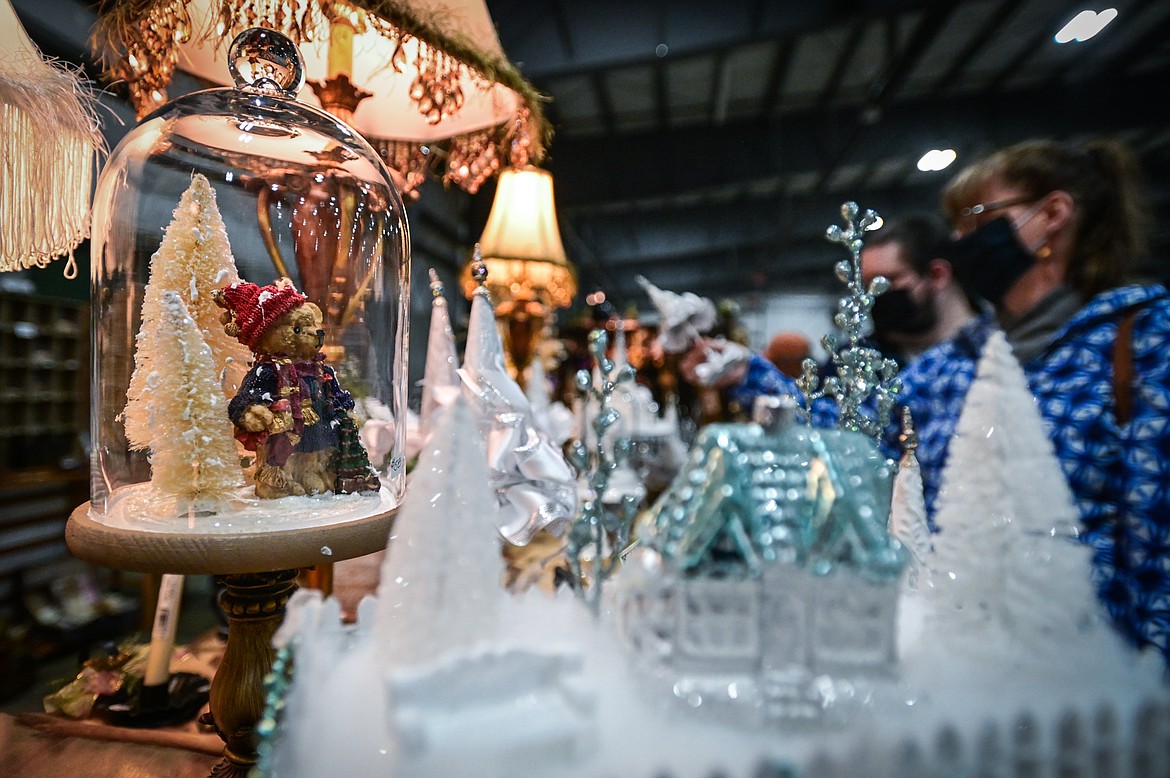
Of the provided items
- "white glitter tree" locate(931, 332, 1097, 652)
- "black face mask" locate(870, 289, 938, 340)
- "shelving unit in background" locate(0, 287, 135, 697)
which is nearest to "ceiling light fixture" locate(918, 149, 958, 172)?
"black face mask" locate(870, 289, 938, 340)

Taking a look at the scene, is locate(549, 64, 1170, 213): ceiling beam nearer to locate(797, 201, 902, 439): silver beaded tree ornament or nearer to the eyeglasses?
the eyeglasses

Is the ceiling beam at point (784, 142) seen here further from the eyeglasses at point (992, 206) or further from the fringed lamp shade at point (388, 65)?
the eyeglasses at point (992, 206)

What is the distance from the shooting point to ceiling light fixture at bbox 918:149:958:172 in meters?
3.29

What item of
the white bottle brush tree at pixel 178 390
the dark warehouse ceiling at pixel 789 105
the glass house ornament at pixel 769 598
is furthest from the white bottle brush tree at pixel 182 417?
the dark warehouse ceiling at pixel 789 105

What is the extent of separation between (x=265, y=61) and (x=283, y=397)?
515mm

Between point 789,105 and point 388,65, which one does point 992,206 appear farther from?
point 789,105

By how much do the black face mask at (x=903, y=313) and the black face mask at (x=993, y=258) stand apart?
0.28 meters

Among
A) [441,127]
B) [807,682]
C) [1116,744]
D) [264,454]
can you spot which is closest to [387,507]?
[264,454]

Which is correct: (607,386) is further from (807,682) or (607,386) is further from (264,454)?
(264,454)

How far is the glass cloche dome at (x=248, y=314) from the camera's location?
2.71 ft

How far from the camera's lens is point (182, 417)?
82 centimetres

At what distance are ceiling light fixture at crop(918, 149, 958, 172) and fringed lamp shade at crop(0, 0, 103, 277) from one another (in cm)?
356

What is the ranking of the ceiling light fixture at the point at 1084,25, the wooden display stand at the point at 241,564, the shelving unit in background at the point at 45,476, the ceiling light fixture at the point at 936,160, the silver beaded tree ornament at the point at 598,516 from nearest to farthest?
the silver beaded tree ornament at the point at 598,516
the wooden display stand at the point at 241,564
the shelving unit in background at the point at 45,476
the ceiling light fixture at the point at 1084,25
the ceiling light fixture at the point at 936,160

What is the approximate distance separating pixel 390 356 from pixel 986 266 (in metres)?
1.12
